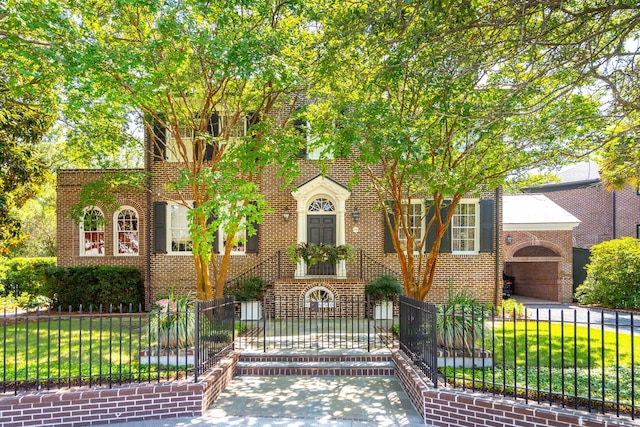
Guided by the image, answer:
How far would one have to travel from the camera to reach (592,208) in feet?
69.7

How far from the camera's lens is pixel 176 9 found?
669 cm

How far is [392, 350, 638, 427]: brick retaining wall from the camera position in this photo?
172 inches

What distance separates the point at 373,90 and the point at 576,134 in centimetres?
403

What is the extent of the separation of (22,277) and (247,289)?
1066 centimetres

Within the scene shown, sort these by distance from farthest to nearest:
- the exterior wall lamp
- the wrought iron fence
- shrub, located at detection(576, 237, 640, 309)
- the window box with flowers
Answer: the exterior wall lamp, shrub, located at detection(576, 237, 640, 309), the window box with flowers, the wrought iron fence

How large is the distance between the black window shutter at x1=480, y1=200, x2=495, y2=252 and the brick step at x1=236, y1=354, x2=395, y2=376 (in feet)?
23.7

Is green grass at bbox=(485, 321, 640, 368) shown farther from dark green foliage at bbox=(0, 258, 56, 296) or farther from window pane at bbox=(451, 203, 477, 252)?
dark green foliage at bbox=(0, 258, 56, 296)

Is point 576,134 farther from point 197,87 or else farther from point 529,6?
point 197,87

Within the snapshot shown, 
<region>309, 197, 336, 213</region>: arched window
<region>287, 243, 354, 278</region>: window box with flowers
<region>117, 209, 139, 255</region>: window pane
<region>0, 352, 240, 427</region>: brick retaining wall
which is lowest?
<region>0, 352, 240, 427</region>: brick retaining wall

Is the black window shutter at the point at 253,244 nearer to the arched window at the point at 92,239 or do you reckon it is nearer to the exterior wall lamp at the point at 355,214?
→ the exterior wall lamp at the point at 355,214

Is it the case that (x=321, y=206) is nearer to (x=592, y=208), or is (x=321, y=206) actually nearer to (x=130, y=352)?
(x=130, y=352)

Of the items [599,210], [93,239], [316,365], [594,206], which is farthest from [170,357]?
[594,206]

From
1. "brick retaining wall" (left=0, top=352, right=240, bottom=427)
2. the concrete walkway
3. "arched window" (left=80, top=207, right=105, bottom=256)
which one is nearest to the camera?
"brick retaining wall" (left=0, top=352, right=240, bottom=427)

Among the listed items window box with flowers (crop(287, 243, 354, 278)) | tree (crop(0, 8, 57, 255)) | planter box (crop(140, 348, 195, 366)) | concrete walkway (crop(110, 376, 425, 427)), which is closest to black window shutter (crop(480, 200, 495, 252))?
window box with flowers (crop(287, 243, 354, 278))
